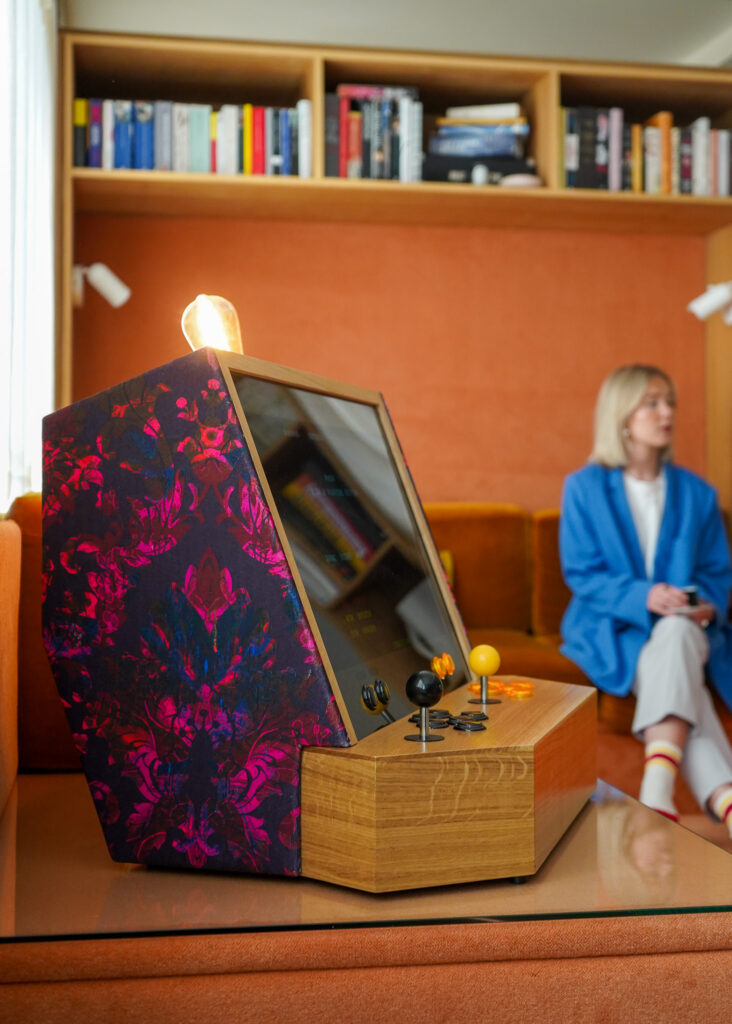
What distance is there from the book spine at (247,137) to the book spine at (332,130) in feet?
0.78

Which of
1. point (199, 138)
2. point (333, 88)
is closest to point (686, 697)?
point (199, 138)

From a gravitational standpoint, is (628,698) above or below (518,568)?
below

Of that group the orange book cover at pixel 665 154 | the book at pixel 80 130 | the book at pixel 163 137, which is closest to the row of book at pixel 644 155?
the orange book cover at pixel 665 154

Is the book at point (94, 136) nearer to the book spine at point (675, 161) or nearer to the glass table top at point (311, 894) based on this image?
the book spine at point (675, 161)

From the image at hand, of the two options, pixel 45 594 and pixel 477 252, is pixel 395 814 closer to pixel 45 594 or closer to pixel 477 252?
pixel 45 594

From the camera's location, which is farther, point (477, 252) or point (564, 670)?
point (477, 252)

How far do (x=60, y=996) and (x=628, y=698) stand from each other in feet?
6.72

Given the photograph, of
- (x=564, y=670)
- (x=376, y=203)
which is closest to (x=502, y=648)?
(x=564, y=670)

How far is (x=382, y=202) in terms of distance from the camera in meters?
3.26

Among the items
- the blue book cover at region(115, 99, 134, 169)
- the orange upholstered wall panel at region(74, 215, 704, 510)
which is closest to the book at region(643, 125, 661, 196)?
the orange upholstered wall panel at region(74, 215, 704, 510)

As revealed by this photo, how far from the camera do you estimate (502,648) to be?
9.02 ft

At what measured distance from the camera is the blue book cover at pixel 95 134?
3.01 m

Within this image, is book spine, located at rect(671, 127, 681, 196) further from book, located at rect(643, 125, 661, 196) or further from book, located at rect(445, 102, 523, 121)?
book, located at rect(445, 102, 523, 121)

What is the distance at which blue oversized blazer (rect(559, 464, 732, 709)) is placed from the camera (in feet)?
8.73
